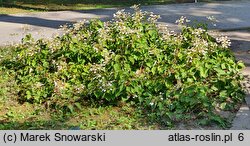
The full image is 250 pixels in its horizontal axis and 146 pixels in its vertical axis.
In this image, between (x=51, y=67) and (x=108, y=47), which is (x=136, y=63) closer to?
(x=108, y=47)

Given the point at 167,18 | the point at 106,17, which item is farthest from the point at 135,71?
the point at 106,17

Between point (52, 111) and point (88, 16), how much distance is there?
24.5 feet

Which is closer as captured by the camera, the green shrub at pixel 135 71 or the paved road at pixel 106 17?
the green shrub at pixel 135 71

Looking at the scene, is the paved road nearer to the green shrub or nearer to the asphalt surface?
the asphalt surface

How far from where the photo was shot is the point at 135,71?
6000mm

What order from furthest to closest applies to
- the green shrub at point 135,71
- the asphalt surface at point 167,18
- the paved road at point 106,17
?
the paved road at point 106,17 < the asphalt surface at point 167,18 < the green shrub at point 135,71

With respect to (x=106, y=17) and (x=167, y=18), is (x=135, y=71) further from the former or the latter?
(x=106, y=17)

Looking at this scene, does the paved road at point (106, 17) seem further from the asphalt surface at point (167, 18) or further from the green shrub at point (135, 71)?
the green shrub at point (135, 71)

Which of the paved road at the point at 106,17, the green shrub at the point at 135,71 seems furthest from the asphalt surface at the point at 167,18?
the green shrub at the point at 135,71

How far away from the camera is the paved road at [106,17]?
33.5 ft

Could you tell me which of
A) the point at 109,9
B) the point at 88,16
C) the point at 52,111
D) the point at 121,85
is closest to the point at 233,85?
the point at 121,85

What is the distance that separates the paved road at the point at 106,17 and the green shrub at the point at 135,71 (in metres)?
3.01

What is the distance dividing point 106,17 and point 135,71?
20.7ft

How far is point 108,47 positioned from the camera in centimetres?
642
